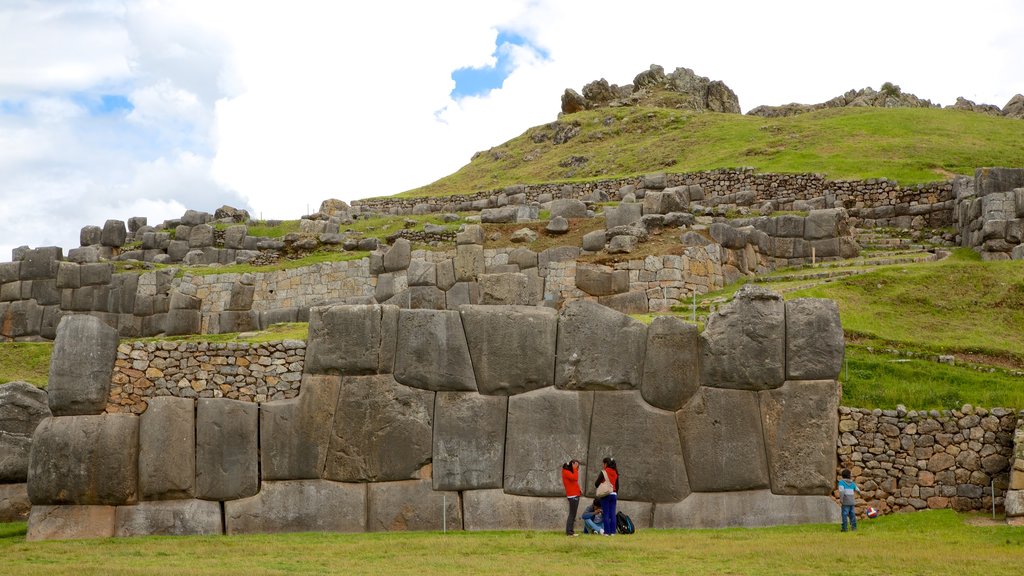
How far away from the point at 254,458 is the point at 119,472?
7.41 ft

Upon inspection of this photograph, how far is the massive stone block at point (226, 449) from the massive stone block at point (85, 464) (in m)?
1.14

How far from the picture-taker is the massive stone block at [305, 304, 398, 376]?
2094 centimetres

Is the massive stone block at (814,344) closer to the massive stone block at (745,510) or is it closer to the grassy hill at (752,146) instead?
the massive stone block at (745,510)

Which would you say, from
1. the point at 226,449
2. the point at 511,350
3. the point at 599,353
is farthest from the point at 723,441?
the point at 226,449

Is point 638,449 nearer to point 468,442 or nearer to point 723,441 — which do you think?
point 723,441

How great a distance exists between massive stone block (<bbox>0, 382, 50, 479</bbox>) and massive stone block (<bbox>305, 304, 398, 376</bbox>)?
18.3ft

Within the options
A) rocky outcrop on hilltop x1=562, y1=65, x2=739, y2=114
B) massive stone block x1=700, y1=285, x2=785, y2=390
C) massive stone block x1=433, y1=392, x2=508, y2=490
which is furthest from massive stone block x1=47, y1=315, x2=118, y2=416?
rocky outcrop on hilltop x1=562, y1=65, x2=739, y2=114

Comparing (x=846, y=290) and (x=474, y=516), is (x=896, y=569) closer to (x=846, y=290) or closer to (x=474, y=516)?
(x=474, y=516)

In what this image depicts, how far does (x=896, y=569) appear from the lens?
14812 millimetres

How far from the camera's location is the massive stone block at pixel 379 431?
67.8 feet

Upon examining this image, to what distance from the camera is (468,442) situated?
20.7 m

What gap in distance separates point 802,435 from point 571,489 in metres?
4.35

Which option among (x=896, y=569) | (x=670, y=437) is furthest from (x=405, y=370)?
(x=896, y=569)

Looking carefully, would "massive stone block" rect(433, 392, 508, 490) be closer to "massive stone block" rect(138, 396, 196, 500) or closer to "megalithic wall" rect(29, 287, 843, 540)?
"megalithic wall" rect(29, 287, 843, 540)
